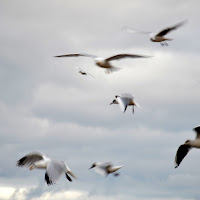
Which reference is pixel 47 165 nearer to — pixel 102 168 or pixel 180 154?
pixel 102 168

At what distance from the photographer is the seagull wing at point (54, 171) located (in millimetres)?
12922

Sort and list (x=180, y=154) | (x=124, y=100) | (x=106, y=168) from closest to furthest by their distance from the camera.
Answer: (x=180, y=154) < (x=124, y=100) < (x=106, y=168)

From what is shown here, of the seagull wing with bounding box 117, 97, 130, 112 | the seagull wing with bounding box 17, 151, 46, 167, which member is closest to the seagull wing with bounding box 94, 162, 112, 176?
the seagull wing with bounding box 17, 151, 46, 167

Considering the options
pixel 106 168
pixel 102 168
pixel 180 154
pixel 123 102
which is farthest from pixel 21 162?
pixel 180 154

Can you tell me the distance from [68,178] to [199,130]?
4034 mm

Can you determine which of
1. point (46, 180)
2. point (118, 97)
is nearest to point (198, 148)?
point (118, 97)

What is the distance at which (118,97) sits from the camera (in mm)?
15742

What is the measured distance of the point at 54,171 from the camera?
43.6ft

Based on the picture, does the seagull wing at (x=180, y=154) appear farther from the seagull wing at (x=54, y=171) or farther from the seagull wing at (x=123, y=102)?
the seagull wing at (x=54, y=171)

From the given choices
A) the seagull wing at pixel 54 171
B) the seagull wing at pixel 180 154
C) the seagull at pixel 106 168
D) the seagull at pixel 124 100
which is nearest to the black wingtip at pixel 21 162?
the seagull at pixel 106 168

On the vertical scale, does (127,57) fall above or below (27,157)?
above

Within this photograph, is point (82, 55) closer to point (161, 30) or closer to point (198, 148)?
point (161, 30)

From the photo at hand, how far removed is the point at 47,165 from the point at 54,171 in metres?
0.42

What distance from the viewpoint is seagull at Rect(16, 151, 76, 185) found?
1305 centimetres
